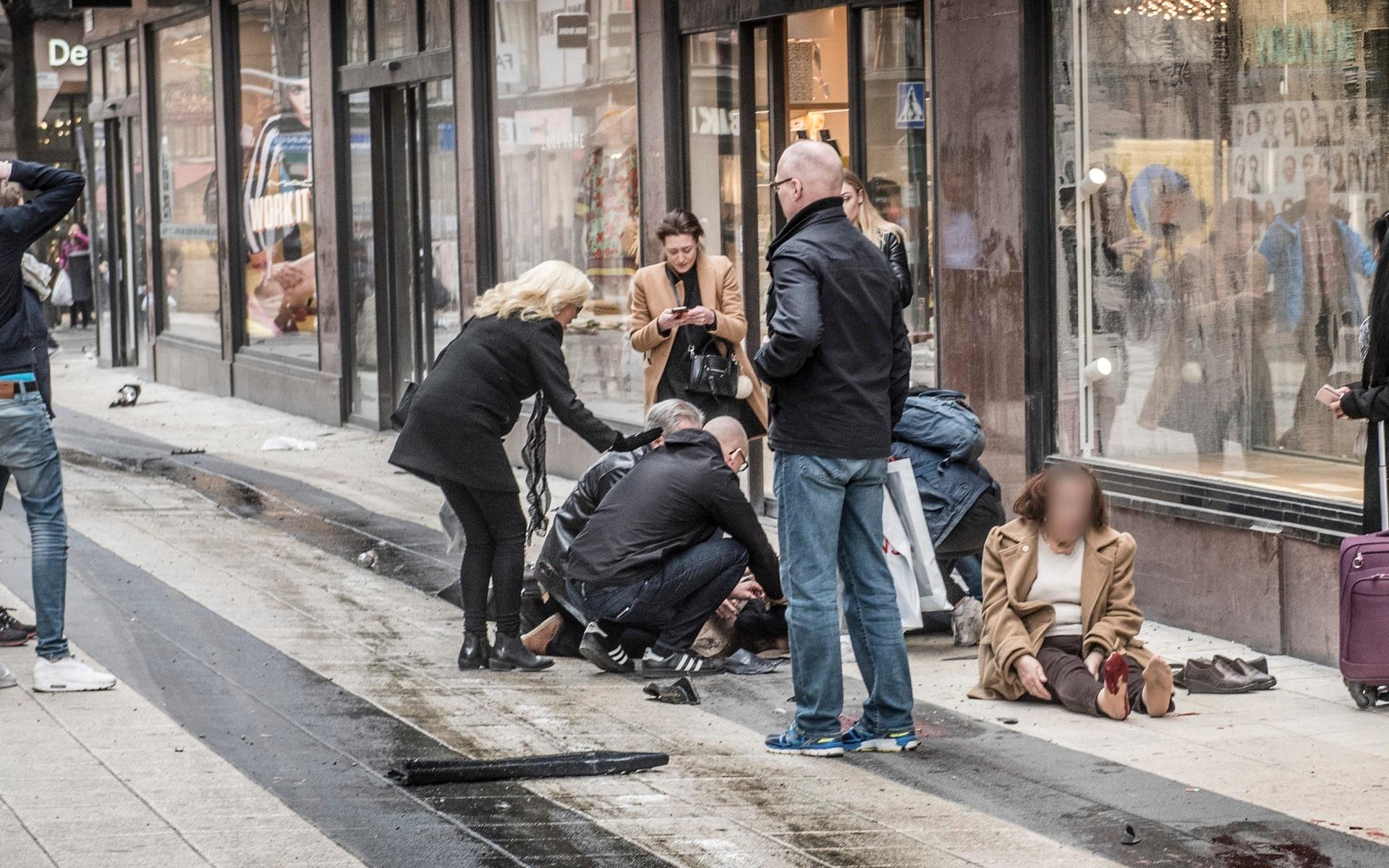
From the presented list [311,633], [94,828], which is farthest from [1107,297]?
[94,828]

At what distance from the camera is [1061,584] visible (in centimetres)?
697

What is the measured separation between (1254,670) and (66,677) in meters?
4.37

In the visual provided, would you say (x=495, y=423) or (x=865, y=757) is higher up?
(x=495, y=423)

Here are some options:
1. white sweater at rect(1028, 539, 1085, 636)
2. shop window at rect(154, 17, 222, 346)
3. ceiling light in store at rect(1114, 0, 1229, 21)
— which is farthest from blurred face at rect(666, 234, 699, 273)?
shop window at rect(154, 17, 222, 346)

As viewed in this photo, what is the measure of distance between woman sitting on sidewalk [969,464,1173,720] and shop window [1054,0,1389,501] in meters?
1.35

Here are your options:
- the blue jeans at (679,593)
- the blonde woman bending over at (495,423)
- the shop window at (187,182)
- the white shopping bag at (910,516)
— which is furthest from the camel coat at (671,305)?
the shop window at (187,182)

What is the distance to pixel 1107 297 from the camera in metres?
9.09

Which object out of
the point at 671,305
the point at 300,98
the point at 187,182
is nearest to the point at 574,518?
the point at 671,305

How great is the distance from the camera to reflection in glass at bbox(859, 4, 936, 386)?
1019cm

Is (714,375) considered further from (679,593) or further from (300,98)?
(300,98)

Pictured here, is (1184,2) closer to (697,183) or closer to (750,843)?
(697,183)

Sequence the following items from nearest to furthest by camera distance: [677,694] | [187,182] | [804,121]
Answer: [677,694]
[804,121]
[187,182]

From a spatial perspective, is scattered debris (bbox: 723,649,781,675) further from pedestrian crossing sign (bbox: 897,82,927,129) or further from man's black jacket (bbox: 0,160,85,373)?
pedestrian crossing sign (bbox: 897,82,927,129)

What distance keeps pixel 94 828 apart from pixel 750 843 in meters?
1.82
